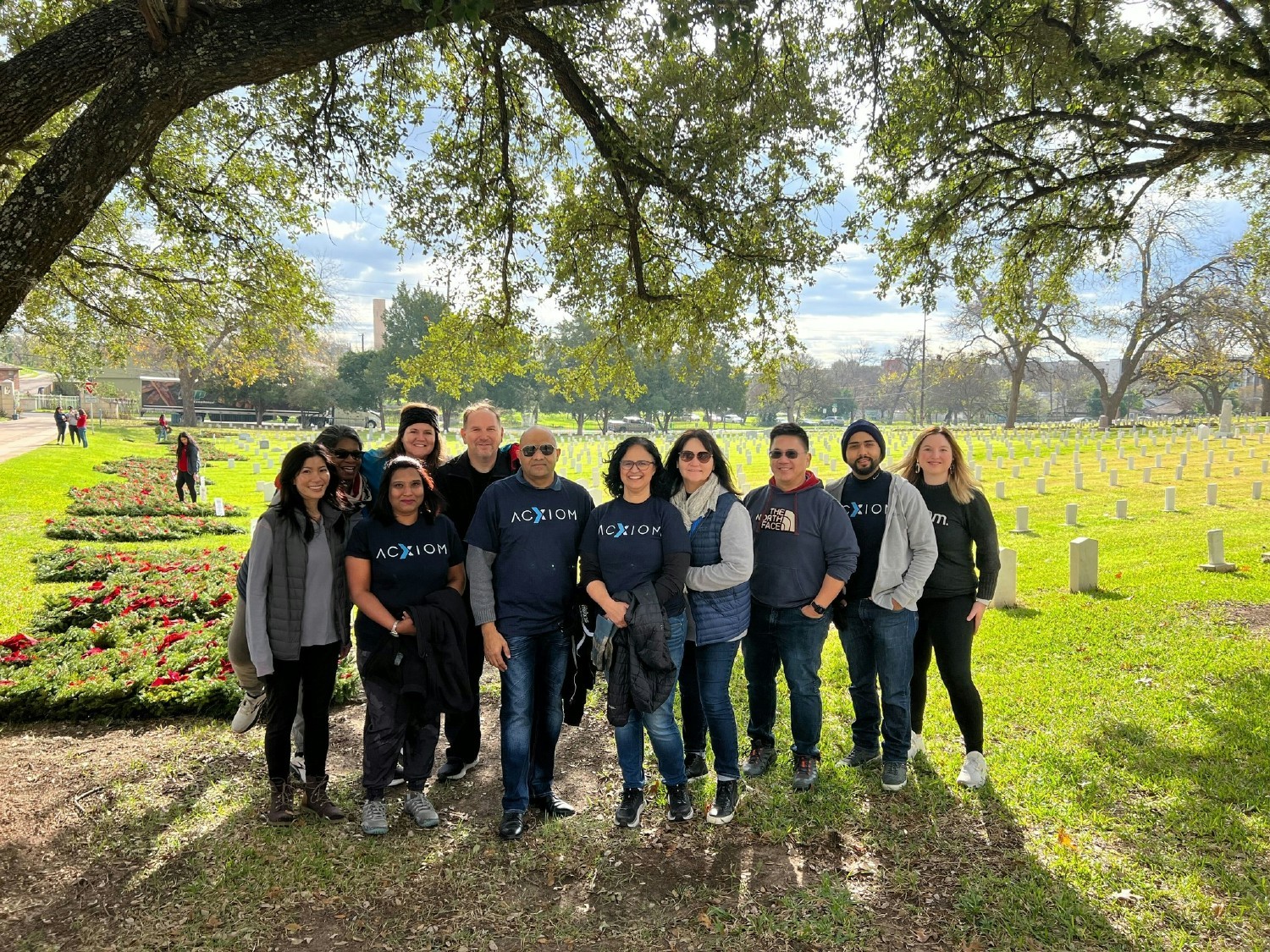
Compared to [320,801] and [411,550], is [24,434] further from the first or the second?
→ [411,550]

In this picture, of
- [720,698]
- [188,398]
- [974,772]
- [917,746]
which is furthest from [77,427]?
[974,772]

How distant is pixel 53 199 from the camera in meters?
3.54

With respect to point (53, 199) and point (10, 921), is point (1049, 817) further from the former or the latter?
point (53, 199)

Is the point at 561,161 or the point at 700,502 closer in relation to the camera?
the point at 700,502

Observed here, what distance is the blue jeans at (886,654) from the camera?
4.44 m

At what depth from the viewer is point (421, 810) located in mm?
4137

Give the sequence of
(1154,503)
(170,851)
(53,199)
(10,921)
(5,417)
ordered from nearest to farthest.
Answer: (10,921) < (53,199) < (170,851) < (1154,503) < (5,417)

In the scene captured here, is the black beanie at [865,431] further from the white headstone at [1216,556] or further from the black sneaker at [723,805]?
the white headstone at [1216,556]

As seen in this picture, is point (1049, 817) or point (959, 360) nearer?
point (1049, 817)

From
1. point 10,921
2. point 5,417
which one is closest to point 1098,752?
point 10,921

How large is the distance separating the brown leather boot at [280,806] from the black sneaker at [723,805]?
2.33 meters

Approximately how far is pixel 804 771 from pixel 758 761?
330 mm

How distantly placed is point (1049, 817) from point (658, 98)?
23.0 ft

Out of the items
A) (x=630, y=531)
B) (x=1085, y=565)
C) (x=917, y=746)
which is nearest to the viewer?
(x=630, y=531)
